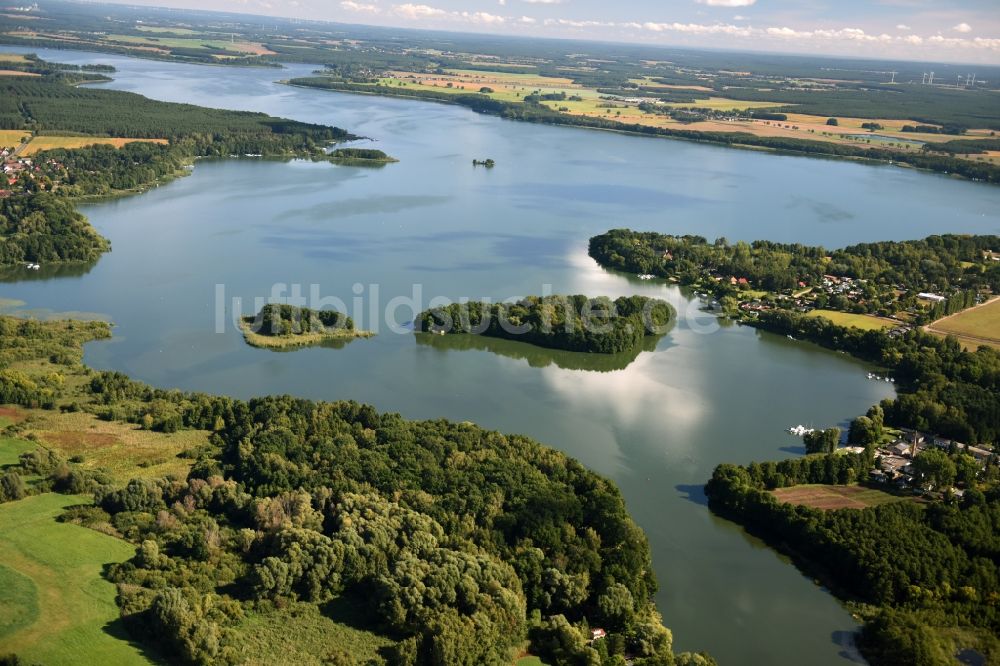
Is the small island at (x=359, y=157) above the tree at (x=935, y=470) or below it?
above

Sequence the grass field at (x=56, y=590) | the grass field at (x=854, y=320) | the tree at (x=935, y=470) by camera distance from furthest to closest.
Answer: the grass field at (x=854, y=320), the tree at (x=935, y=470), the grass field at (x=56, y=590)

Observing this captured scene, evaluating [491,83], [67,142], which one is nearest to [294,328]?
[67,142]

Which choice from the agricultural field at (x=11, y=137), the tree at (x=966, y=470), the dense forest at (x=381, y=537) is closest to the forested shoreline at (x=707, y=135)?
the agricultural field at (x=11, y=137)

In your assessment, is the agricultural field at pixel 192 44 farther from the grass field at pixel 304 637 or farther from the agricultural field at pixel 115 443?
the grass field at pixel 304 637

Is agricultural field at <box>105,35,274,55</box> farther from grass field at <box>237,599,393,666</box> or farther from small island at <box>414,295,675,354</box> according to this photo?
grass field at <box>237,599,393,666</box>

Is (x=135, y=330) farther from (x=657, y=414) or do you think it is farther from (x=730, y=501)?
(x=730, y=501)

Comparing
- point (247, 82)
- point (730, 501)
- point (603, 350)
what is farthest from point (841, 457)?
point (247, 82)

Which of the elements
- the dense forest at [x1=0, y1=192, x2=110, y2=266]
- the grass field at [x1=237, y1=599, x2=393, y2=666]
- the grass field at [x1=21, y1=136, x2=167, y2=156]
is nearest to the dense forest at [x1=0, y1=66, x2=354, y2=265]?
the dense forest at [x1=0, y1=192, x2=110, y2=266]
